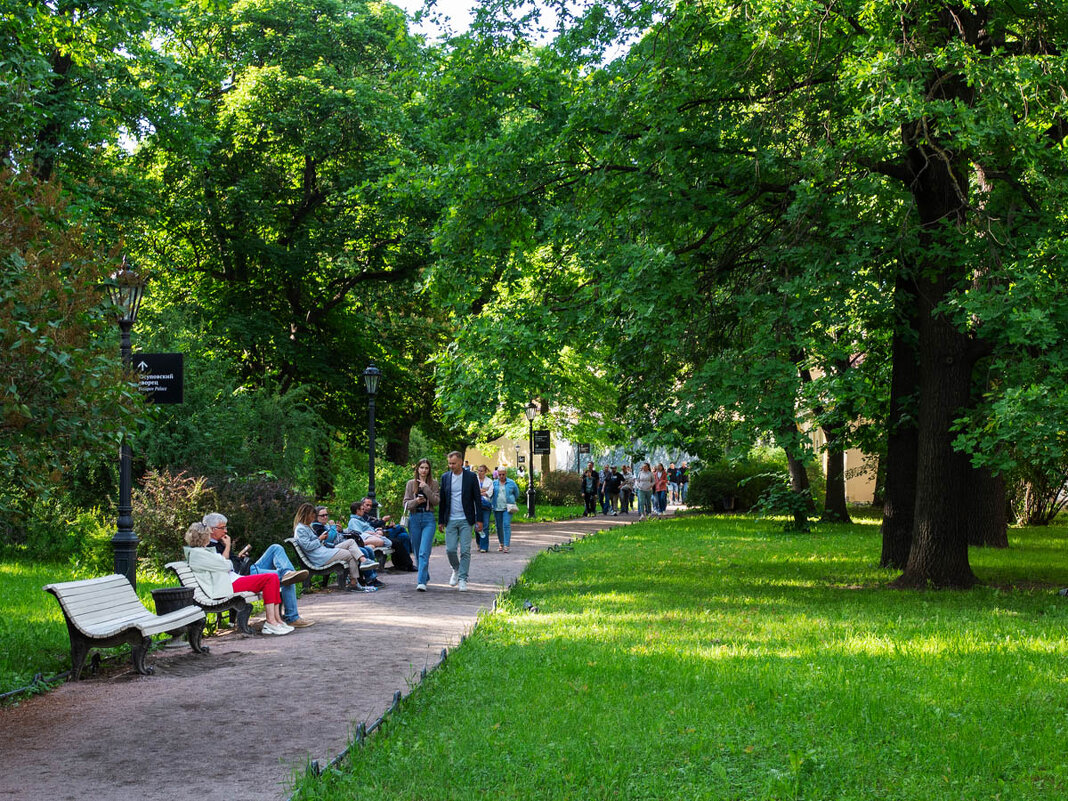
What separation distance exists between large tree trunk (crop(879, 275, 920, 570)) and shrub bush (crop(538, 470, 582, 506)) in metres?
30.8

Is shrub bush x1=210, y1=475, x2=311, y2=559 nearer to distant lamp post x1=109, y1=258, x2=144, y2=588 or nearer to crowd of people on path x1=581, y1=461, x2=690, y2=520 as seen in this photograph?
distant lamp post x1=109, y1=258, x2=144, y2=588

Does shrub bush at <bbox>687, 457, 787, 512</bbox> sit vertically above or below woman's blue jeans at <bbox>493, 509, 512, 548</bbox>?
above

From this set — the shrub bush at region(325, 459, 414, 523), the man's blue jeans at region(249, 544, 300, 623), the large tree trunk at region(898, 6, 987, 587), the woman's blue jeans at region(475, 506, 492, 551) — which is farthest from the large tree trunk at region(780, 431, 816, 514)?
the shrub bush at region(325, 459, 414, 523)

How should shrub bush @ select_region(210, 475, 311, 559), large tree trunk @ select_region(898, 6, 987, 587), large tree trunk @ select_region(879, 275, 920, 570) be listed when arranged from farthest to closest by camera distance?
shrub bush @ select_region(210, 475, 311, 559)
large tree trunk @ select_region(879, 275, 920, 570)
large tree trunk @ select_region(898, 6, 987, 587)

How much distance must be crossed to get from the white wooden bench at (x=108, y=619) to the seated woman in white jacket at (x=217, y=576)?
4.01 feet

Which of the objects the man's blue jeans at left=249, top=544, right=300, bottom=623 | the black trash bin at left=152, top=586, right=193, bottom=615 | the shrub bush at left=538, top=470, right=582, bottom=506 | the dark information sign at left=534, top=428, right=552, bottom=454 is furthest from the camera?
the shrub bush at left=538, top=470, right=582, bottom=506

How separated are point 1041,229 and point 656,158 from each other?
4728 mm

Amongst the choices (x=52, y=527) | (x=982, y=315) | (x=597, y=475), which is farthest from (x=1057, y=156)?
(x=597, y=475)

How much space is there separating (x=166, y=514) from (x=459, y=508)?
15.5ft

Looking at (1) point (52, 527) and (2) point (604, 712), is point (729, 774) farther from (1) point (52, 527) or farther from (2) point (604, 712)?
(1) point (52, 527)

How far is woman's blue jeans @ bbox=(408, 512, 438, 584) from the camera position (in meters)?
15.1

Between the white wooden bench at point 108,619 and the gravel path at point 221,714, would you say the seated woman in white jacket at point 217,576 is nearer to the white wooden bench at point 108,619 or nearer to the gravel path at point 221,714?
the gravel path at point 221,714

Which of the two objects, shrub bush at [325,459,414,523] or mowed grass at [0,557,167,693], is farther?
shrub bush at [325,459,414,523]

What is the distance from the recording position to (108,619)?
9.40 meters
